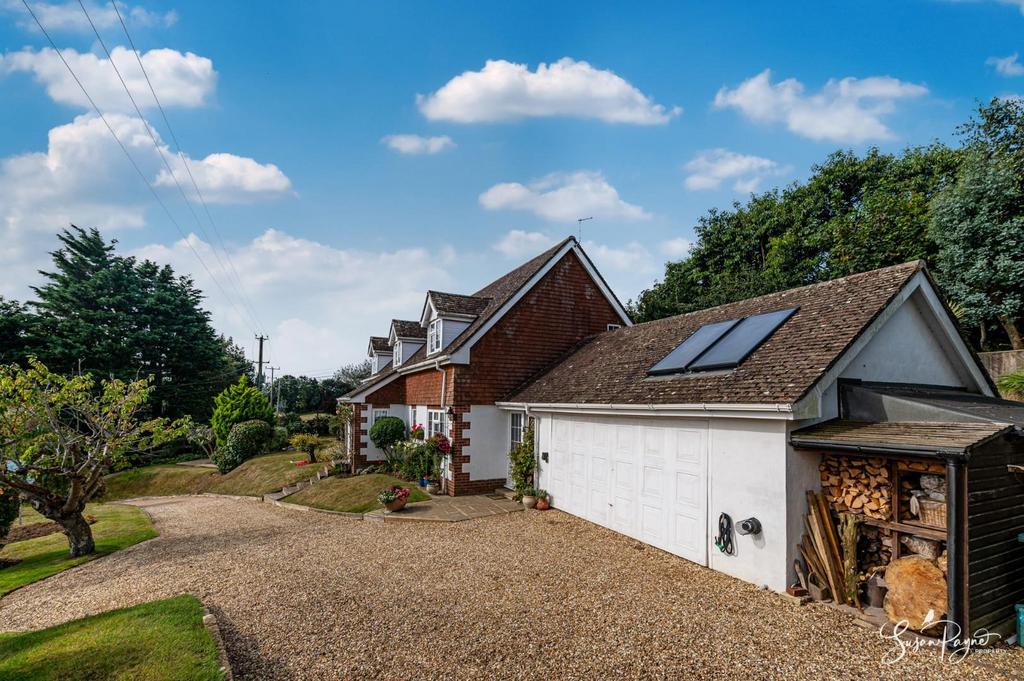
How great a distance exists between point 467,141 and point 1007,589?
15684 mm

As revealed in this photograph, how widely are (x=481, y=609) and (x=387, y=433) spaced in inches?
533

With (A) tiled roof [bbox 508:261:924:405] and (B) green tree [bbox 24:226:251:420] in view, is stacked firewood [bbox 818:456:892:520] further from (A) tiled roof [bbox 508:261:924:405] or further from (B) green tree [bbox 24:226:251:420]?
(B) green tree [bbox 24:226:251:420]

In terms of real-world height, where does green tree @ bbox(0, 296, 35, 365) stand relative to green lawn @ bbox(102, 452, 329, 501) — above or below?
above

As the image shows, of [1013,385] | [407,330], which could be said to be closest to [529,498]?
[407,330]

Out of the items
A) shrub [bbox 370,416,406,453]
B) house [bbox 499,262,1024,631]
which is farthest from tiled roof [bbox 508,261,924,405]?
shrub [bbox 370,416,406,453]

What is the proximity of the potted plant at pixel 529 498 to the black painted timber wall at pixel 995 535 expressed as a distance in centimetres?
955

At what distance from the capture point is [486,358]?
1634 centimetres

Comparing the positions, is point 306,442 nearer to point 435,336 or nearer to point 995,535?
point 435,336

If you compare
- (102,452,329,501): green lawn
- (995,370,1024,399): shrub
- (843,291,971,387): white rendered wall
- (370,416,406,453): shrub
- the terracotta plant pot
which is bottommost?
(102,452,329,501): green lawn

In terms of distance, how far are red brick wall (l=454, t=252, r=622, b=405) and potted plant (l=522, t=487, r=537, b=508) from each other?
3609 millimetres

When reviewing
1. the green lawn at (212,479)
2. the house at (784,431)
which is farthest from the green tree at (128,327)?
the house at (784,431)

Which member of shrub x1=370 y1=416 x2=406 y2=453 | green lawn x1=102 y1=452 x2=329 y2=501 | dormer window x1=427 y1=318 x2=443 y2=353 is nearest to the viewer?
dormer window x1=427 y1=318 x2=443 y2=353

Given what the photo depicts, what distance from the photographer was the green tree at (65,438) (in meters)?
10.7

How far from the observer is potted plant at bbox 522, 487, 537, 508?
1360cm
